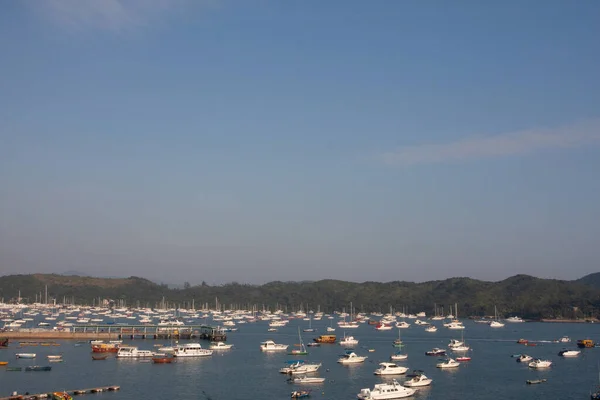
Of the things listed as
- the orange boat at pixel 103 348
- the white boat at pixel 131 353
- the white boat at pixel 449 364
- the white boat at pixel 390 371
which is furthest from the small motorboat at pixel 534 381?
the orange boat at pixel 103 348

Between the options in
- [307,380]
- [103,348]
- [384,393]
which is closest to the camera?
[384,393]

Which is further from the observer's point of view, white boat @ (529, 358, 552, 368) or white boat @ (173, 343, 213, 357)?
white boat @ (173, 343, 213, 357)

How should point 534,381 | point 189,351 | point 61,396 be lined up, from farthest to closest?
point 189,351 → point 534,381 → point 61,396

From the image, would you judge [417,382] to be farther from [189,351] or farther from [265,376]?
[189,351]

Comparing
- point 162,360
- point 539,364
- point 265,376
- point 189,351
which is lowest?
point 539,364

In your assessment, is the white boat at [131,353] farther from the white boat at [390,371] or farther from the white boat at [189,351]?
the white boat at [390,371]

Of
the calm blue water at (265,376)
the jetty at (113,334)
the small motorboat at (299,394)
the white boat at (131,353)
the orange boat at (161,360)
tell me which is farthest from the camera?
the jetty at (113,334)

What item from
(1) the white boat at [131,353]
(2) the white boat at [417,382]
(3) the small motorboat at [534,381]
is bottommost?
(3) the small motorboat at [534,381]

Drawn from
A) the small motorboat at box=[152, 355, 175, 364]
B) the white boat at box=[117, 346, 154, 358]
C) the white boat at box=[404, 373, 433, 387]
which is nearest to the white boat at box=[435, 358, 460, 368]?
the white boat at box=[404, 373, 433, 387]

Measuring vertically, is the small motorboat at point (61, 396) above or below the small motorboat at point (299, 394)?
above

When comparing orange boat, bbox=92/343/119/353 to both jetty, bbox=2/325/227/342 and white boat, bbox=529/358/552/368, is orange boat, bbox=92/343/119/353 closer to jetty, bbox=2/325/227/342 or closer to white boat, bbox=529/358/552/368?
jetty, bbox=2/325/227/342

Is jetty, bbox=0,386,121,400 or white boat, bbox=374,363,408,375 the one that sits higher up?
jetty, bbox=0,386,121,400

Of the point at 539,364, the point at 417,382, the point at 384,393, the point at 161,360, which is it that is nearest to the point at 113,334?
the point at 161,360

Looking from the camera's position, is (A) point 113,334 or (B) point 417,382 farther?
(A) point 113,334
